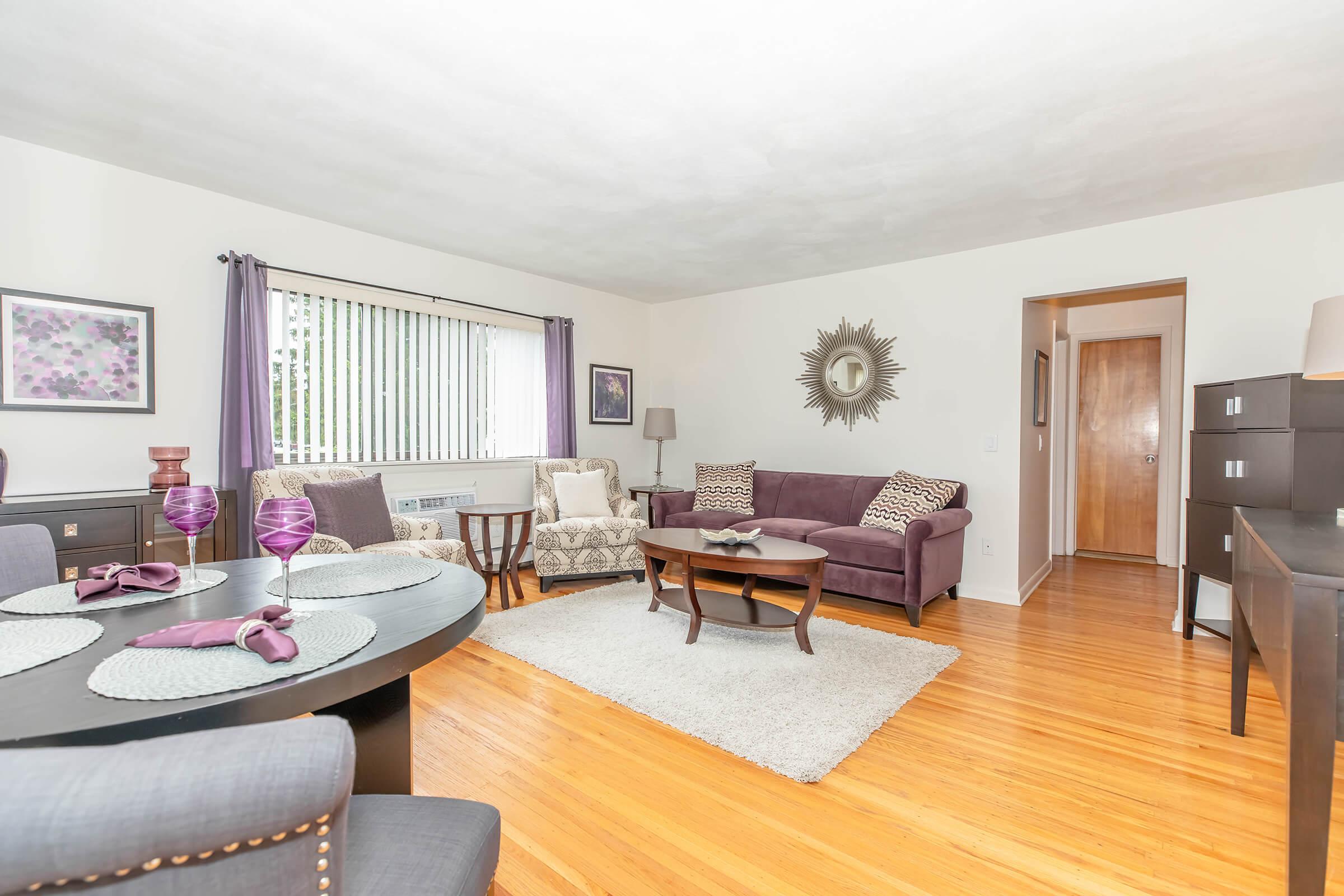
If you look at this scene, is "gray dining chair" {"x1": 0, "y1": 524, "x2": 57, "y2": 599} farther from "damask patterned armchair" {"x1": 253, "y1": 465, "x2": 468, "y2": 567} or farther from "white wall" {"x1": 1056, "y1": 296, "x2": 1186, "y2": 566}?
"white wall" {"x1": 1056, "y1": 296, "x2": 1186, "y2": 566}

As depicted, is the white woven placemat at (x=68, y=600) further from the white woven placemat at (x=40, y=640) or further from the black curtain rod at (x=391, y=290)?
the black curtain rod at (x=391, y=290)

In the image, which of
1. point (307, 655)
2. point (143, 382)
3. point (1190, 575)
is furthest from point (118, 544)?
point (1190, 575)

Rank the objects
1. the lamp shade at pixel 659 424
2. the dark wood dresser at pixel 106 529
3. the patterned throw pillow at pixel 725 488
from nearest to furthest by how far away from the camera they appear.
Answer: the dark wood dresser at pixel 106 529 < the patterned throw pillow at pixel 725 488 < the lamp shade at pixel 659 424

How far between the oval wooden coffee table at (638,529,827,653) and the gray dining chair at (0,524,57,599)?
7.97 ft

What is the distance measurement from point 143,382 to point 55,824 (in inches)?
150

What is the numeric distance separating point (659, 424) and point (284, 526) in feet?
15.7

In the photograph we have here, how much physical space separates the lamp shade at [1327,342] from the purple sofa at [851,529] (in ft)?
6.41

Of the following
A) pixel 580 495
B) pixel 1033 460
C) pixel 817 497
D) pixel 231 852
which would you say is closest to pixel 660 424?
pixel 580 495

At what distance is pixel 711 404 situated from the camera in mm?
6148

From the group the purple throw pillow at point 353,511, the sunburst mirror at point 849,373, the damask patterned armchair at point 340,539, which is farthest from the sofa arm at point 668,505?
the purple throw pillow at point 353,511

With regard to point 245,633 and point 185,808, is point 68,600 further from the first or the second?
point 185,808

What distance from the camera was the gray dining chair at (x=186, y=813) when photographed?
1.45 ft

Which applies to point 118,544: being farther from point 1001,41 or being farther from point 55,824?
point 1001,41

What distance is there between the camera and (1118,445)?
235 inches
